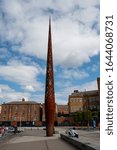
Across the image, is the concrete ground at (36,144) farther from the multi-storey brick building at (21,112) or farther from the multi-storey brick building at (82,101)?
the multi-storey brick building at (21,112)

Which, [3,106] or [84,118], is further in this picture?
[3,106]

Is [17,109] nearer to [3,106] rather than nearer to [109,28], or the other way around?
[3,106]

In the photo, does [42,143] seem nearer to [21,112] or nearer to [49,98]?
[49,98]

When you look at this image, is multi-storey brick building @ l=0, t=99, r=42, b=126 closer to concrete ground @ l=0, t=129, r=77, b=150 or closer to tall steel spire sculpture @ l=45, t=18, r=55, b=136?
tall steel spire sculpture @ l=45, t=18, r=55, b=136

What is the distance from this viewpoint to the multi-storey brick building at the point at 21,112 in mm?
107312

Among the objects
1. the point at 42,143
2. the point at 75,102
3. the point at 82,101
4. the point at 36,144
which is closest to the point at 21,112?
the point at 75,102

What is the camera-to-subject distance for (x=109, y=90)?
9.90 meters

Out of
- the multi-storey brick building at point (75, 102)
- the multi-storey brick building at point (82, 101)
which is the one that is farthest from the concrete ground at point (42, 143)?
the multi-storey brick building at point (75, 102)

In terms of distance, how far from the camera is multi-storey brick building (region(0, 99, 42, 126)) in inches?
4225

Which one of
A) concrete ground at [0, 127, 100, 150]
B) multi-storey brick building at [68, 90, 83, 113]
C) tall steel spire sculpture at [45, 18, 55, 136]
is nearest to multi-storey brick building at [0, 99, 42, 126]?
multi-storey brick building at [68, 90, 83, 113]

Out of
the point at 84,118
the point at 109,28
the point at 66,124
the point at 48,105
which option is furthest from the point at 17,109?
the point at 109,28

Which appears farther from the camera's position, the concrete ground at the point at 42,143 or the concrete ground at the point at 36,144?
the concrete ground at the point at 36,144

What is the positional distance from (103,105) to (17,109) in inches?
4064

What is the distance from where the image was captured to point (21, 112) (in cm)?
10962
